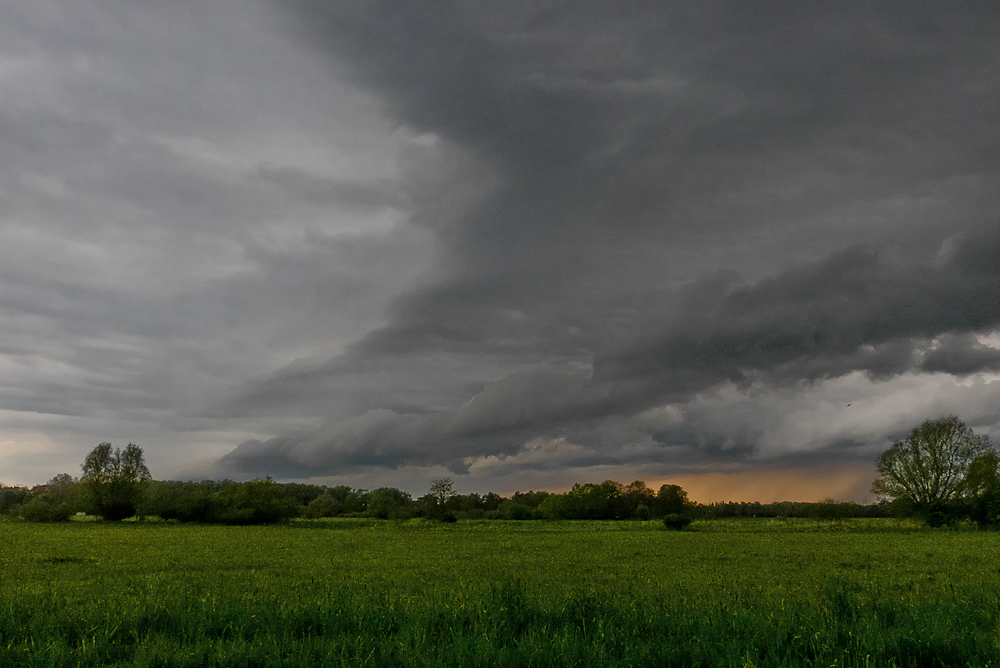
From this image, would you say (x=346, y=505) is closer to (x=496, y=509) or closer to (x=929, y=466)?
(x=496, y=509)

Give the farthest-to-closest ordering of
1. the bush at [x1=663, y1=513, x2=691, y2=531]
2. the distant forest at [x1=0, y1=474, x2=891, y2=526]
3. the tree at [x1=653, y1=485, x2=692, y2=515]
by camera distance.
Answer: the tree at [x1=653, y1=485, x2=692, y2=515] → the distant forest at [x1=0, y1=474, x2=891, y2=526] → the bush at [x1=663, y1=513, x2=691, y2=531]

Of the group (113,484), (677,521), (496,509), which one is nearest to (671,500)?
(496,509)

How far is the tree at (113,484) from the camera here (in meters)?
100

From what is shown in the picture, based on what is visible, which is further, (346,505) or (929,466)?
(346,505)

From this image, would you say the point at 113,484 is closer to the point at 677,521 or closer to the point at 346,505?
the point at 346,505

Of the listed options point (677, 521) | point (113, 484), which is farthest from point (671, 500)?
point (113, 484)

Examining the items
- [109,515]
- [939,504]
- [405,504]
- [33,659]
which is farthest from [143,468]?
[939,504]

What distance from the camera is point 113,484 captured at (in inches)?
4013

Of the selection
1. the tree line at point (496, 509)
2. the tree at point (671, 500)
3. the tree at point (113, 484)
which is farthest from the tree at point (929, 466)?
the tree at point (113, 484)

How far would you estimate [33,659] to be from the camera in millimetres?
7340

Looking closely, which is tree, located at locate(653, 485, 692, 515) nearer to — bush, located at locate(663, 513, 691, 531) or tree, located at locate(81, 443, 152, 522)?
bush, located at locate(663, 513, 691, 531)

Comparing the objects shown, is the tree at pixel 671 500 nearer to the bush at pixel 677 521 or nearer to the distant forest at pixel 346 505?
the distant forest at pixel 346 505

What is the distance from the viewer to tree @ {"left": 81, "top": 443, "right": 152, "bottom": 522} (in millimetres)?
100500

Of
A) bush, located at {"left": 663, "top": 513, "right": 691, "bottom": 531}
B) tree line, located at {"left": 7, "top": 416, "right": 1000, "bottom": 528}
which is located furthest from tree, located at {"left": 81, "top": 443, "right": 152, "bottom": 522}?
bush, located at {"left": 663, "top": 513, "right": 691, "bottom": 531}
